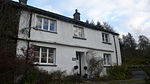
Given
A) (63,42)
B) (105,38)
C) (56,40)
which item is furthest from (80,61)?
(105,38)

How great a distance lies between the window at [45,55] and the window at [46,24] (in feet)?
6.69

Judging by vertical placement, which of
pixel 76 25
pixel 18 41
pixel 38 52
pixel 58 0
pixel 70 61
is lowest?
pixel 70 61

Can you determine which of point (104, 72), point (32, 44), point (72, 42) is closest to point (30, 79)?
point (32, 44)

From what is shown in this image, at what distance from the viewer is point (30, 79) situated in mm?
9031

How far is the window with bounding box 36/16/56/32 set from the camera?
1270cm

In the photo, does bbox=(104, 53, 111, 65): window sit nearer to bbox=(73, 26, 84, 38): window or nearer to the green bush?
the green bush

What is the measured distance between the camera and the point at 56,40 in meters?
13.2

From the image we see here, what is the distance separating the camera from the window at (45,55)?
1172cm

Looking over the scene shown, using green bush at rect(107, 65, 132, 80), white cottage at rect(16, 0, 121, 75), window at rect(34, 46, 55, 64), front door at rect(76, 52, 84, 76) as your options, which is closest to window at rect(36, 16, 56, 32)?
white cottage at rect(16, 0, 121, 75)

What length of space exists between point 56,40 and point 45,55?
1.87m

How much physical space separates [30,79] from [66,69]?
467cm

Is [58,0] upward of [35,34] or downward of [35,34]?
upward

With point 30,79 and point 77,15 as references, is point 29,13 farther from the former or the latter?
point 77,15

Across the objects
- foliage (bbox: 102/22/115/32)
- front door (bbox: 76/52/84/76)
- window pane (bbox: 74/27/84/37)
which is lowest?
front door (bbox: 76/52/84/76)
